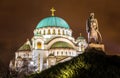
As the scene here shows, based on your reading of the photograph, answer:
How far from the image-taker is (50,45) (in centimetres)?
10044

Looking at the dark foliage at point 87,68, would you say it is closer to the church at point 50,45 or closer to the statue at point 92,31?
the statue at point 92,31

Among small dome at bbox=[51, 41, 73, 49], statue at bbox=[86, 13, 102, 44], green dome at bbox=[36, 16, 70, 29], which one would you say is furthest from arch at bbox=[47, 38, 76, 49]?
statue at bbox=[86, 13, 102, 44]

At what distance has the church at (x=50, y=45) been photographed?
9594 centimetres

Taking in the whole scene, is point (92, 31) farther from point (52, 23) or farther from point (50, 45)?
point (52, 23)

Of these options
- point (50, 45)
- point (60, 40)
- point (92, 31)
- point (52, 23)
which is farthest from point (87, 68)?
point (52, 23)

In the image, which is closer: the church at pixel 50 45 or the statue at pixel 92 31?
the statue at pixel 92 31

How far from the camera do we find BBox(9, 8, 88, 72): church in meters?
95.9

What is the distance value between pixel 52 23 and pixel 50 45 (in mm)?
8551

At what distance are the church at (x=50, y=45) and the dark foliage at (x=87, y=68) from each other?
204ft

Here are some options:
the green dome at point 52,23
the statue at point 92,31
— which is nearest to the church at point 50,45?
the green dome at point 52,23

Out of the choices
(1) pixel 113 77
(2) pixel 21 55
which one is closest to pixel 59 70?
(1) pixel 113 77

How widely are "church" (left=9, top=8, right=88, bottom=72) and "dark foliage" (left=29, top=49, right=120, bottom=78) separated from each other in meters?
62.2

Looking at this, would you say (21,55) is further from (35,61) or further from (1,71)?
(1,71)

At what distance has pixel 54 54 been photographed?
9775 cm
